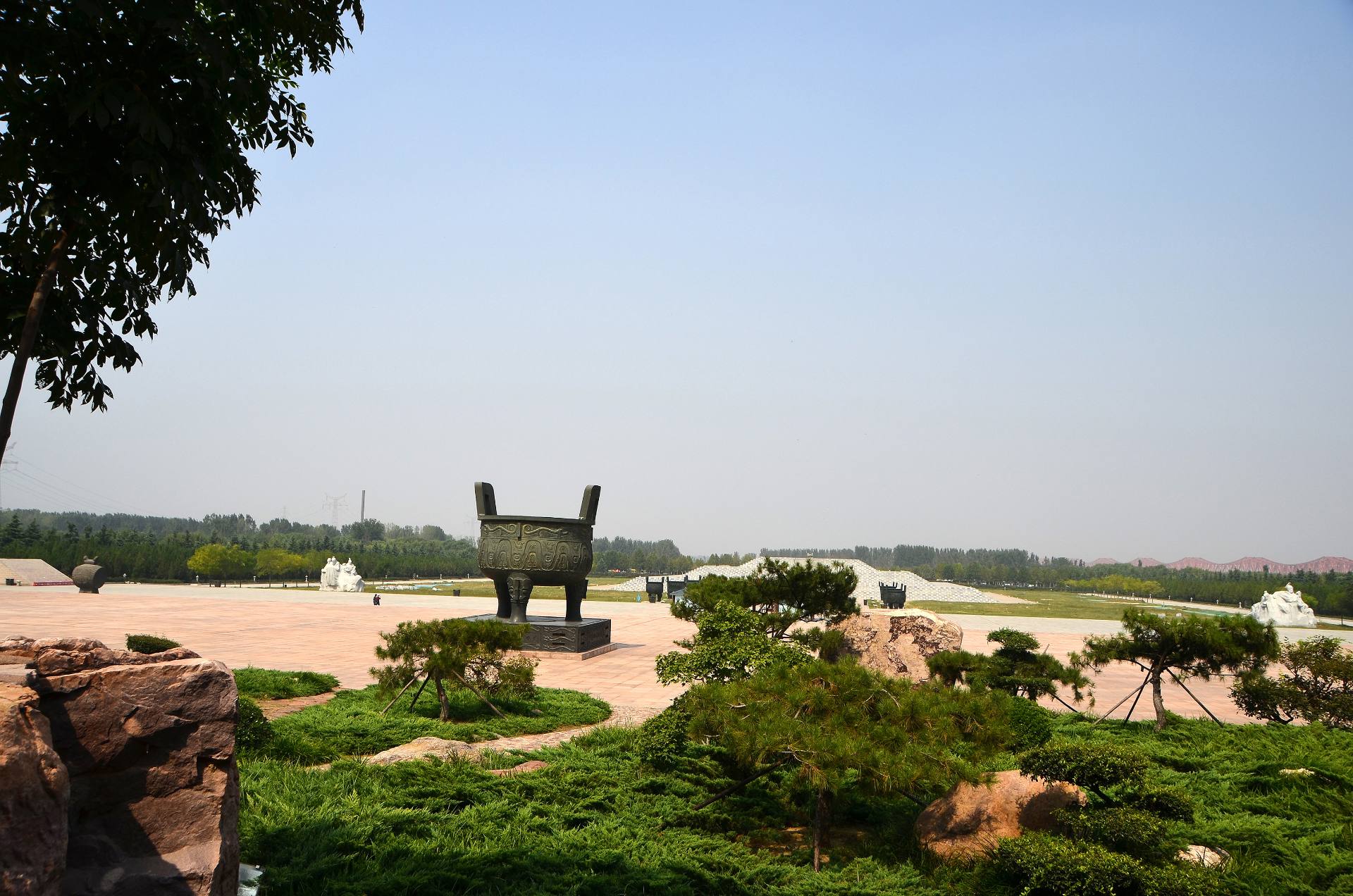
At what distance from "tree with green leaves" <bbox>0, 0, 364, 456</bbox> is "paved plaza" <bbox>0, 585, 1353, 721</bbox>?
19.6 ft

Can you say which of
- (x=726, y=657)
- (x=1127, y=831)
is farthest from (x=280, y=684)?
(x=1127, y=831)

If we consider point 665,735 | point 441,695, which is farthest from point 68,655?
point 441,695

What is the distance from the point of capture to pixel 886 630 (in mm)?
9086

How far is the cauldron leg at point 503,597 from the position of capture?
40.9ft

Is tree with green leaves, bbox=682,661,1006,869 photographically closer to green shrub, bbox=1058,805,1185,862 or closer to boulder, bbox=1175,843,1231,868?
green shrub, bbox=1058,805,1185,862

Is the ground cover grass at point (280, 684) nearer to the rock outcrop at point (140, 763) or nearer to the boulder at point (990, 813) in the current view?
the rock outcrop at point (140, 763)

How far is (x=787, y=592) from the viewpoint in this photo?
9734mm

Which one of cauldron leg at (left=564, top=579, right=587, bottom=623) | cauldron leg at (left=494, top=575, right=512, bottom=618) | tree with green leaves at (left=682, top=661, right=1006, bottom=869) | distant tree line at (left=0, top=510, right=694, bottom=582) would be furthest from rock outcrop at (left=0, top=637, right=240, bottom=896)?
distant tree line at (left=0, top=510, right=694, bottom=582)

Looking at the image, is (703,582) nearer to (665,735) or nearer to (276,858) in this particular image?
(665,735)

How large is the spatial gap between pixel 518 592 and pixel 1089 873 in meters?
9.38

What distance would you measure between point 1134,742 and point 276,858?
256 inches

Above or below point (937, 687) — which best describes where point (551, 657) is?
below

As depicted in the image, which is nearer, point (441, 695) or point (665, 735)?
point (665, 735)

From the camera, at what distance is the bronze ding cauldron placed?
481 inches
